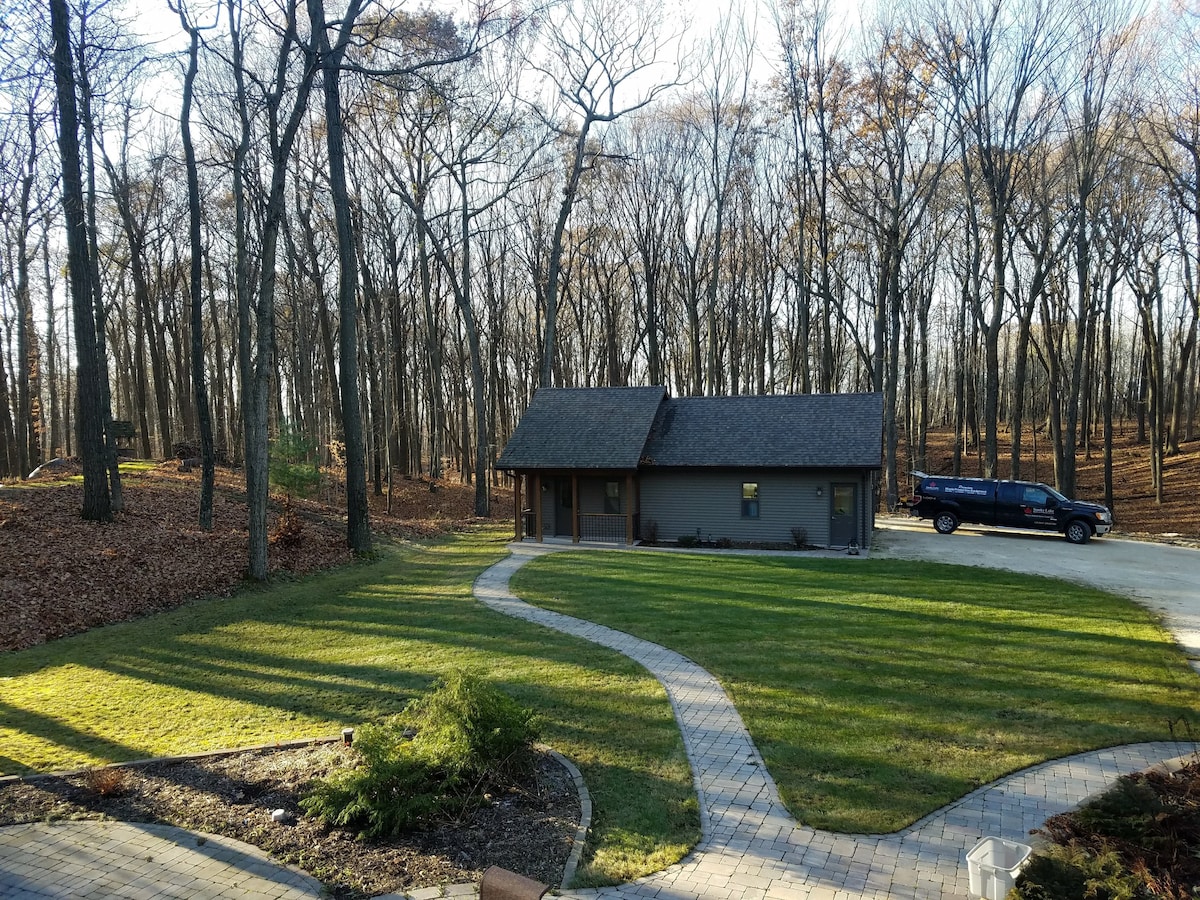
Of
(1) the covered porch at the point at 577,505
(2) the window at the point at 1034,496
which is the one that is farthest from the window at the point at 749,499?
(2) the window at the point at 1034,496

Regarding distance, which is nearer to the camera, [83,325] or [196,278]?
[83,325]

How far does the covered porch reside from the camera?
69.4 feet

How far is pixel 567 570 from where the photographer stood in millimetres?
16188

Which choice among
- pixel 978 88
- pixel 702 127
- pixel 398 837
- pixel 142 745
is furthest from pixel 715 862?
pixel 702 127

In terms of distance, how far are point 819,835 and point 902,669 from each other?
4.16 m

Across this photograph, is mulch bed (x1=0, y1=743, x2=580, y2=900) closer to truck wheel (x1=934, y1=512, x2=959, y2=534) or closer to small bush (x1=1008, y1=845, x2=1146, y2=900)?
small bush (x1=1008, y1=845, x2=1146, y2=900)

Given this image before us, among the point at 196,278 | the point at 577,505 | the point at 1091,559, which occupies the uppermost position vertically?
the point at 196,278

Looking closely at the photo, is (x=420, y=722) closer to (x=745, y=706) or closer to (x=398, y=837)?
(x=398, y=837)

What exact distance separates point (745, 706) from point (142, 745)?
597cm

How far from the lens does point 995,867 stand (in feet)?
13.6

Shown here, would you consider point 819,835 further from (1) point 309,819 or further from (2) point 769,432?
(2) point 769,432

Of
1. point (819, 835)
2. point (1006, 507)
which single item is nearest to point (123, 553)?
point (819, 835)

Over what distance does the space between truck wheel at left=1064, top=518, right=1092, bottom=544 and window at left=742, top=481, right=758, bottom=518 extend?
29.1ft

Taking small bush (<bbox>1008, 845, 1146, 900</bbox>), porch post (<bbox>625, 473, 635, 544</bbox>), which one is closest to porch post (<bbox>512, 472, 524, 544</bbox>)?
porch post (<bbox>625, 473, 635, 544</bbox>)
